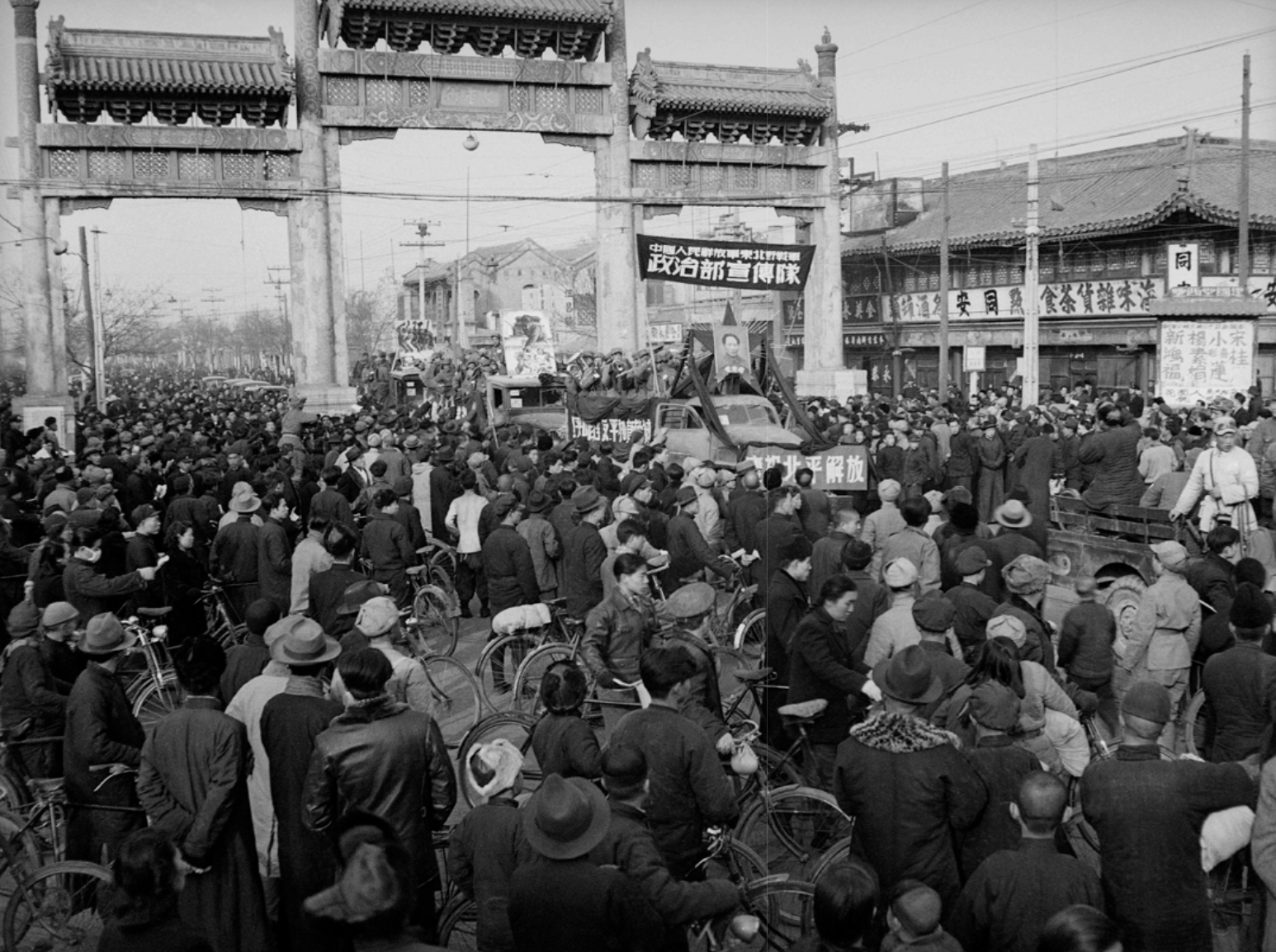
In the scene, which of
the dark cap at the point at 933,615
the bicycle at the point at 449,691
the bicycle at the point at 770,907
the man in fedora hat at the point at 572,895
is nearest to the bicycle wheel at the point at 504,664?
the bicycle at the point at 449,691

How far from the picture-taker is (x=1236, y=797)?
14.8 feet

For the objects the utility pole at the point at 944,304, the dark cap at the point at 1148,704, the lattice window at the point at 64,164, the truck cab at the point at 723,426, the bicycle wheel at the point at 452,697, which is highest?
the lattice window at the point at 64,164

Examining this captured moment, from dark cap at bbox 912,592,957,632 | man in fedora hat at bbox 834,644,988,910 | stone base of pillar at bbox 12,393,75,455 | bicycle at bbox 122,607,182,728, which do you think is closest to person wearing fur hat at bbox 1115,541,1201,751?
dark cap at bbox 912,592,957,632

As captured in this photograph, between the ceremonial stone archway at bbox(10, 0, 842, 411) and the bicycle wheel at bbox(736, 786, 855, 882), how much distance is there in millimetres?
25644

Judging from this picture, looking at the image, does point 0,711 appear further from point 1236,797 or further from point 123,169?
point 123,169

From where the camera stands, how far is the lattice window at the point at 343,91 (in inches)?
1209

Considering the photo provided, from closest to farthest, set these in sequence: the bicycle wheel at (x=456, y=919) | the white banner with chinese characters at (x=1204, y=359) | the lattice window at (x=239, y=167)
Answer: the bicycle wheel at (x=456, y=919)
the white banner with chinese characters at (x=1204, y=359)
the lattice window at (x=239, y=167)

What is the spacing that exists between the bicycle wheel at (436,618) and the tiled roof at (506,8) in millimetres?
22985

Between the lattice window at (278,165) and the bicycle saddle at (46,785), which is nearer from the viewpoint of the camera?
the bicycle saddle at (46,785)

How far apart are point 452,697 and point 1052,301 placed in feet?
98.8

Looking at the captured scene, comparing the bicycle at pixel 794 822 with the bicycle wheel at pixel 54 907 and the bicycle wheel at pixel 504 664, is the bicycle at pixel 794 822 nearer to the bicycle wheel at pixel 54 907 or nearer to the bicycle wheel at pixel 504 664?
the bicycle wheel at pixel 54 907

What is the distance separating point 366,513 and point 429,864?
25.5 ft

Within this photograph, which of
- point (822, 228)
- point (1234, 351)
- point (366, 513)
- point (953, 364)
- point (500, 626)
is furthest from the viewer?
point (953, 364)

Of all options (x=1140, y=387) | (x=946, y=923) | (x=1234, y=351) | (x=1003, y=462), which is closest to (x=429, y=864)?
(x=946, y=923)
